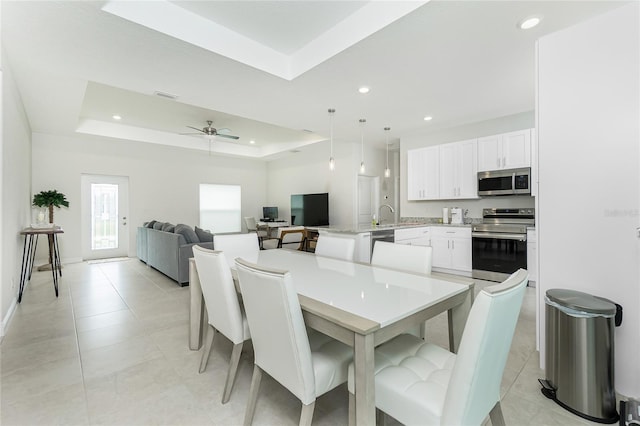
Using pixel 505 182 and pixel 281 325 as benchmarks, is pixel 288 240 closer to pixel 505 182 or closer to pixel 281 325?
pixel 505 182

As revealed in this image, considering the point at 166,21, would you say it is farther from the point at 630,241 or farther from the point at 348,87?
the point at 630,241

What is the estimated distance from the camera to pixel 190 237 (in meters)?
4.39

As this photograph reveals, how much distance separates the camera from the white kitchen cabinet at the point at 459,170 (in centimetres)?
481

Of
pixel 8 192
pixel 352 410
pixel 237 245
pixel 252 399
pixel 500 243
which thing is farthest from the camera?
pixel 500 243

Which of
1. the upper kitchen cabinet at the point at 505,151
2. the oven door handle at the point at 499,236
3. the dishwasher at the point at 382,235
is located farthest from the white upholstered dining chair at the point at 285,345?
the upper kitchen cabinet at the point at 505,151

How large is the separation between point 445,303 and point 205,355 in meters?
1.67

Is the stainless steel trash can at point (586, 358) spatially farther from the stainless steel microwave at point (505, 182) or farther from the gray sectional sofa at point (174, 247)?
the gray sectional sofa at point (174, 247)

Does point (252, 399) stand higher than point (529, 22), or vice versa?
point (529, 22)

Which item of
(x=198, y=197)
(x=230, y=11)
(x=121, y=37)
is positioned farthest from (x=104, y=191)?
(x=230, y=11)

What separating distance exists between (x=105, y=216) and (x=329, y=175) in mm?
5341

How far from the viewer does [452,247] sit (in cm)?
480

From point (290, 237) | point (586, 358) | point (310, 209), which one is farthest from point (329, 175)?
point (586, 358)

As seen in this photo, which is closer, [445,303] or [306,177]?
[445,303]

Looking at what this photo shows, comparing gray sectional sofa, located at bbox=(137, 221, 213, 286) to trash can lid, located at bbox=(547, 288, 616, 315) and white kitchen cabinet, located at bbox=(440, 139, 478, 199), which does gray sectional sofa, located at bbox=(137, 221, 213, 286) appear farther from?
white kitchen cabinet, located at bbox=(440, 139, 478, 199)
